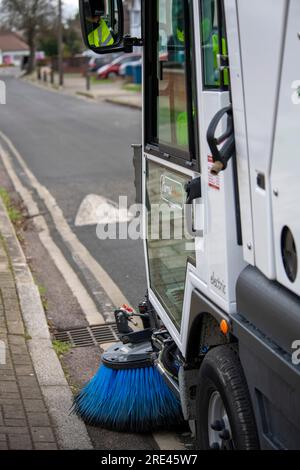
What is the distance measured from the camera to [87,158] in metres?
16.6

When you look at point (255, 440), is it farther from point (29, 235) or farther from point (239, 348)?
point (29, 235)

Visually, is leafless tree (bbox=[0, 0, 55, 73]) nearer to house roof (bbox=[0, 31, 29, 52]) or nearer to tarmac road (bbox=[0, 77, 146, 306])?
house roof (bbox=[0, 31, 29, 52])

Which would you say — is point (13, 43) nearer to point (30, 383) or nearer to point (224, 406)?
point (30, 383)

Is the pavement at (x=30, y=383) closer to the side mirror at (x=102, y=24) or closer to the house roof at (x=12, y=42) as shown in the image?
the side mirror at (x=102, y=24)

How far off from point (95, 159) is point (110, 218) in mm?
5987

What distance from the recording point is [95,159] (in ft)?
53.7

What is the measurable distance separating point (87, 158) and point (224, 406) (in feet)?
45.0

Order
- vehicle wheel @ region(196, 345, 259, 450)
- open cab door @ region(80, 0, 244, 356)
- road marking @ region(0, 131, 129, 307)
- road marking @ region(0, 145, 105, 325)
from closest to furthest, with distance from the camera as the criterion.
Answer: vehicle wheel @ region(196, 345, 259, 450) → open cab door @ region(80, 0, 244, 356) → road marking @ region(0, 145, 105, 325) → road marking @ region(0, 131, 129, 307)

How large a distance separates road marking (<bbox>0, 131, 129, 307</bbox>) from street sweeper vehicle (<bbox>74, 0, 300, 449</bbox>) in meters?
2.82

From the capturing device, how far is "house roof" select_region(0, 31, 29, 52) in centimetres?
9744

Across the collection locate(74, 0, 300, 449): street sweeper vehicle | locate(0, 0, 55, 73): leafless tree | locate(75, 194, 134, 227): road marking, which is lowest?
locate(75, 194, 134, 227): road marking

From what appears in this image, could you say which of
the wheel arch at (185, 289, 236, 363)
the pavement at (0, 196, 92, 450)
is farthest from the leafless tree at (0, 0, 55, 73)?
the wheel arch at (185, 289, 236, 363)

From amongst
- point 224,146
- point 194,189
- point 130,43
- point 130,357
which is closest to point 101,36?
point 130,43

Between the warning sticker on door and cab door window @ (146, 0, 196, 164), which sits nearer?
the warning sticker on door
